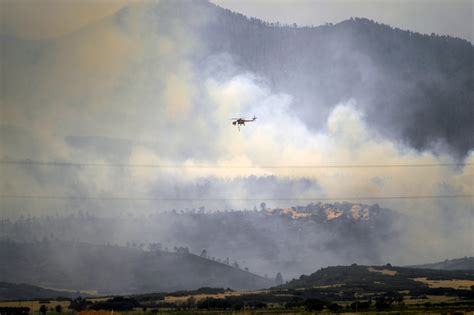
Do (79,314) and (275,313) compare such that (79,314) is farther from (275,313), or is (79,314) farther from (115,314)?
(275,313)

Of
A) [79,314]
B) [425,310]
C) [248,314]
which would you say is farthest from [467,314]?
[79,314]

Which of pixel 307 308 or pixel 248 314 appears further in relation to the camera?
pixel 307 308

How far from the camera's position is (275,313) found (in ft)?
603

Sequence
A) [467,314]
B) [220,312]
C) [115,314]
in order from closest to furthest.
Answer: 1. [467,314]
2. [115,314]
3. [220,312]

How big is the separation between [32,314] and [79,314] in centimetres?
2716

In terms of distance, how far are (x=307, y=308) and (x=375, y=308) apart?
15.6 metres

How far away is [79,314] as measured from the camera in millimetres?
172125

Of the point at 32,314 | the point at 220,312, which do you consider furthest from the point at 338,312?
the point at 32,314

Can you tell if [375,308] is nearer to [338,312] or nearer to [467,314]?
[338,312]

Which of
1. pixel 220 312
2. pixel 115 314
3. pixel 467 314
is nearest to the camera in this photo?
pixel 467 314

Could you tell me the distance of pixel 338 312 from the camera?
184 metres

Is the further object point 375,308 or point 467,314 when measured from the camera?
point 375,308

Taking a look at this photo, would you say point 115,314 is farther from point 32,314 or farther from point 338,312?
point 338,312

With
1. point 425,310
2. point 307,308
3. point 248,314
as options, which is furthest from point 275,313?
point 425,310
